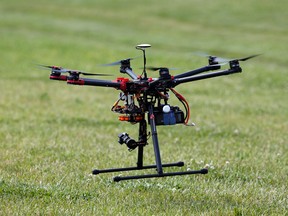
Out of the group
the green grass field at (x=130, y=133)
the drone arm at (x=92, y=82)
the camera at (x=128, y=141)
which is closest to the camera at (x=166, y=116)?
the camera at (x=128, y=141)

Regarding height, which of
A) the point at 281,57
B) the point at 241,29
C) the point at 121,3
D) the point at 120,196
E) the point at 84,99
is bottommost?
the point at 120,196

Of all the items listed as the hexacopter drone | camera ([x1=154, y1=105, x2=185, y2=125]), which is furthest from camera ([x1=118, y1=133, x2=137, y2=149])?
camera ([x1=154, y1=105, x2=185, y2=125])

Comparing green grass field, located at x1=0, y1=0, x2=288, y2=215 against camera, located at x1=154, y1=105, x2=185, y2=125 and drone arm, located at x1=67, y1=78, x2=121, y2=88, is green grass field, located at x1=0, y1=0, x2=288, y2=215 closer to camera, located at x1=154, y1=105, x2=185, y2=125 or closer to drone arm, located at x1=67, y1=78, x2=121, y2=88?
camera, located at x1=154, y1=105, x2=185, y2=125

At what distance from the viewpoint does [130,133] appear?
12406 mm

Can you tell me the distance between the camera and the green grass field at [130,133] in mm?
6926

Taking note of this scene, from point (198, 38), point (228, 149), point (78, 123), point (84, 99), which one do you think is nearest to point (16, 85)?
point (84, 99)

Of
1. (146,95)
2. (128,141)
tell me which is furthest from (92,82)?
(128,141)

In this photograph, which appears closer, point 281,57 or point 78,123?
point 78,123

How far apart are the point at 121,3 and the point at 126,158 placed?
38952 millimetres

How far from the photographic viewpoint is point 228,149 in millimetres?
10633

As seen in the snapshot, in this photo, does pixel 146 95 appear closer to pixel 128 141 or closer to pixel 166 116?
pixel 166 116

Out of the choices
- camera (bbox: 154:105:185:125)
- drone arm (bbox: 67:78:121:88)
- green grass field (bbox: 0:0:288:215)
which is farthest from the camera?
green grass field (bbox: 0:0:288:215)

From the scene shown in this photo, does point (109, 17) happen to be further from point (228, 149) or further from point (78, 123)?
point (228, 149)

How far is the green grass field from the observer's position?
6.93 metres
